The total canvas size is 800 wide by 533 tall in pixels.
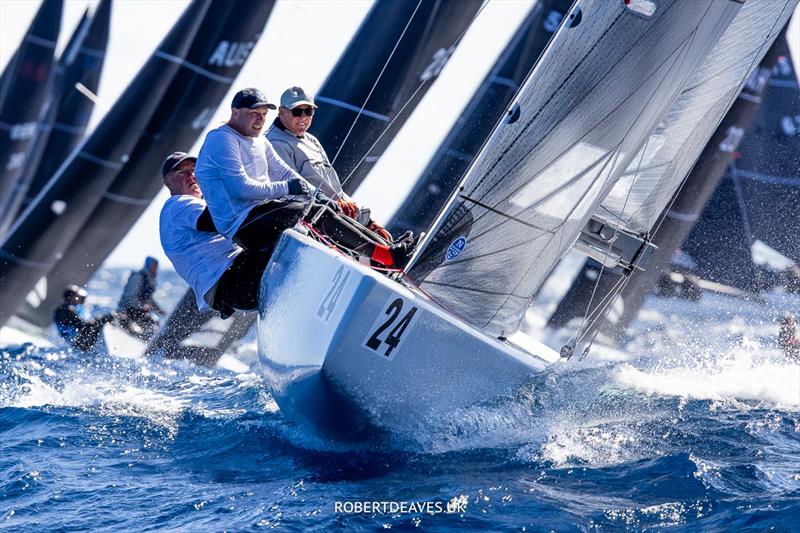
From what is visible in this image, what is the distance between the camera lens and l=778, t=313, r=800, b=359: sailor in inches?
296

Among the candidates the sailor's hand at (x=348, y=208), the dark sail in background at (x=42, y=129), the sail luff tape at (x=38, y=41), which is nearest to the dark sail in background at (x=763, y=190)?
the sailor's hand at (x=348, y=208)

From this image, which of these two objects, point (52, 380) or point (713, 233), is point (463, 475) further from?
point (713, 233)

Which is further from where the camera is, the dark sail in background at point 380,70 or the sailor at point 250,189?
the dark sail in background at point 380,70

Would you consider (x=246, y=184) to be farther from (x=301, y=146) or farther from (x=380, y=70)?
(x=380, y=70)

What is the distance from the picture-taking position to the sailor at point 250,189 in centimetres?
419

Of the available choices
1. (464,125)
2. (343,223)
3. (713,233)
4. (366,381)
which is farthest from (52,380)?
(713,233)

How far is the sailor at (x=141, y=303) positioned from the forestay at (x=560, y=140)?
5695mm

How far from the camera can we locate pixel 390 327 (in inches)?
145

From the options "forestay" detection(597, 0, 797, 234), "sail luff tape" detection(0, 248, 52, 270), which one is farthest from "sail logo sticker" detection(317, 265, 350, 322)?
"sail luff tape" detection(0, 248, 52, 270)

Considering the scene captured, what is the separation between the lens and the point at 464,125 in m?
9.67

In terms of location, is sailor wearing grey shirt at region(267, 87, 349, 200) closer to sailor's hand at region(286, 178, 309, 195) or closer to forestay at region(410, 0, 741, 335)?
sailor's hand at region(286, 178, 309, 195)

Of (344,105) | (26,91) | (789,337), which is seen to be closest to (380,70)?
(344,105)

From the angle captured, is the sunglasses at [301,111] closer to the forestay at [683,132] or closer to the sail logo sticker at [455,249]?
the sail logo sticker at [455,249]

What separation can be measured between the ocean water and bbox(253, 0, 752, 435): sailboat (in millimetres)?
187
